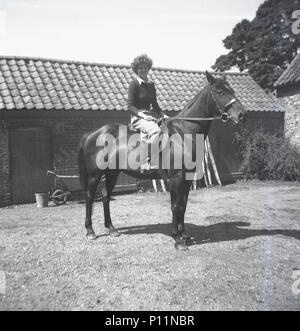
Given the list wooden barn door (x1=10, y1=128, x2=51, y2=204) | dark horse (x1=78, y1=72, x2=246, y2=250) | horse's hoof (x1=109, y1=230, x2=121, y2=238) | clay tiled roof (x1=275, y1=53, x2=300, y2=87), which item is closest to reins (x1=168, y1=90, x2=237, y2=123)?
dark horse (x1=78, y1=72, x2=246, y2=250)

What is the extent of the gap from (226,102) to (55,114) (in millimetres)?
6904

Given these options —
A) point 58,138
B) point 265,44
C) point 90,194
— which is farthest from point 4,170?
point 265,44

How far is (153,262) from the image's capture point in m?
4.95

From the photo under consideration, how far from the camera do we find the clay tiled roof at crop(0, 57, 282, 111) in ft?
34.6

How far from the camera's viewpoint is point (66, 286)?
4180 mm

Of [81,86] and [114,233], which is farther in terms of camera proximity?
[81,86]

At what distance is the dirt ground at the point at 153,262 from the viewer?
3779mm

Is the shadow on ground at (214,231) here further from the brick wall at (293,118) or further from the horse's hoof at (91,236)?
the brick wall at (293,118)

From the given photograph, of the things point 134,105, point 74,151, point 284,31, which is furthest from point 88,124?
point 284,31

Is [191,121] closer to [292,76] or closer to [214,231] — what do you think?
[214,231]

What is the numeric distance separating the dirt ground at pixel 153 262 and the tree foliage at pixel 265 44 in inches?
891

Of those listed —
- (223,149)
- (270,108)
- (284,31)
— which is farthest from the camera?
(284,31)
